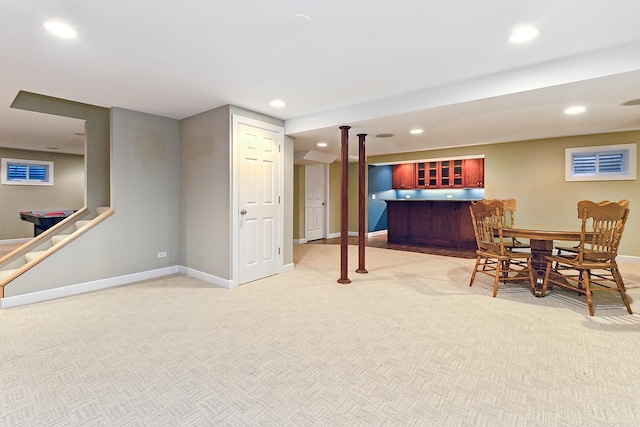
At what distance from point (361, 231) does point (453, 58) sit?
2589mm

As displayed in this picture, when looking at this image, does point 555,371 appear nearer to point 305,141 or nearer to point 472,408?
point 472,408

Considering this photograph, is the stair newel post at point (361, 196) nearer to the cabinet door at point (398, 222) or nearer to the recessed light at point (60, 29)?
the cabinet door at point (398, 222)

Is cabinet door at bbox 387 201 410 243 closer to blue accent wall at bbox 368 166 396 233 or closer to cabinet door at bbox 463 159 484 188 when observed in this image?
blue accent wall at bbox 368 166 396 233

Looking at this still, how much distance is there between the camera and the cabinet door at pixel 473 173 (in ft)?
26.5

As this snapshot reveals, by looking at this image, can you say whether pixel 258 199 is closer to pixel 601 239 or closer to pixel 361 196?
pixel 361 196

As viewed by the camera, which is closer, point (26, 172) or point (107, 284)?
point (107, 284)

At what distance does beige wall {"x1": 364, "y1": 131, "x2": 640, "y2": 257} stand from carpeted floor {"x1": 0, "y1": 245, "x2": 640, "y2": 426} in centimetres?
231

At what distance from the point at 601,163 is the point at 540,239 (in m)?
3.19

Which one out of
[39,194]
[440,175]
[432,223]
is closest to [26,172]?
[39,194]

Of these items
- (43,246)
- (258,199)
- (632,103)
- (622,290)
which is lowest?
(622,290)

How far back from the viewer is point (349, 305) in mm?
3242

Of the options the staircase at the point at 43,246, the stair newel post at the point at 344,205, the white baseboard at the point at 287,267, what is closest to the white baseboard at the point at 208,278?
the white baseboard at the point at 287,267

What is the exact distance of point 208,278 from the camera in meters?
4.15

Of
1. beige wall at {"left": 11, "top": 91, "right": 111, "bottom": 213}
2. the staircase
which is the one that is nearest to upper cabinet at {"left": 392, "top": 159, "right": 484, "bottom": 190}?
beige wall at {"left": 11, "top": 91, "right": 111, "bottom": 213}
